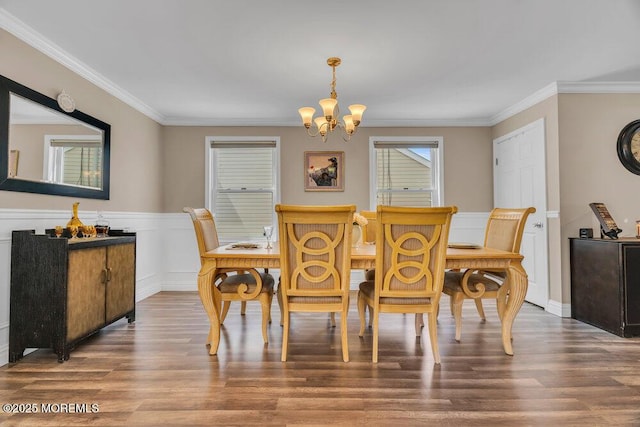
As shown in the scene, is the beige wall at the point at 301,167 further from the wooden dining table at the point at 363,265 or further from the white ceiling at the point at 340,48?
the wooden dining table at the point at 363,265

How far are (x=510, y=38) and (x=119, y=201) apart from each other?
4.05 meters

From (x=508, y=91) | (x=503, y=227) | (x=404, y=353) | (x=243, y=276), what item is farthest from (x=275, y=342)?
(x=508, y=91)

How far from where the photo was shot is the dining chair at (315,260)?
231 cm

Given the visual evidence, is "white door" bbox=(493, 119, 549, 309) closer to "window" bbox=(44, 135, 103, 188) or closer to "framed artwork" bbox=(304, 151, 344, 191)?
"framed artwork" bbox=(304, 151, 344, 191)

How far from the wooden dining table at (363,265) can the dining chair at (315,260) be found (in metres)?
0.13

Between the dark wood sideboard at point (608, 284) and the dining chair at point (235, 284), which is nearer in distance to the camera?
the dining chair at point (235, 284)

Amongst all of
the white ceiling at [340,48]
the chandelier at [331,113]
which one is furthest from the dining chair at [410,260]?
the white ceiling at [340,48]

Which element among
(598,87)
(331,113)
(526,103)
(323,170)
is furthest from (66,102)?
(598,87)

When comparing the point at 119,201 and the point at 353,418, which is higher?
the point at 119,201

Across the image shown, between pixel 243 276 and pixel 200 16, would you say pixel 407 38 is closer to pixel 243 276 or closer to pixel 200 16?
pixel 200 16

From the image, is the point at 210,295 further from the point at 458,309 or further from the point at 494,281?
the point at 494,281

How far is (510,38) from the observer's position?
9.08 feet

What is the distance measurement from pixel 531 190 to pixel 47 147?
190 inches

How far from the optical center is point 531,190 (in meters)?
4.20
